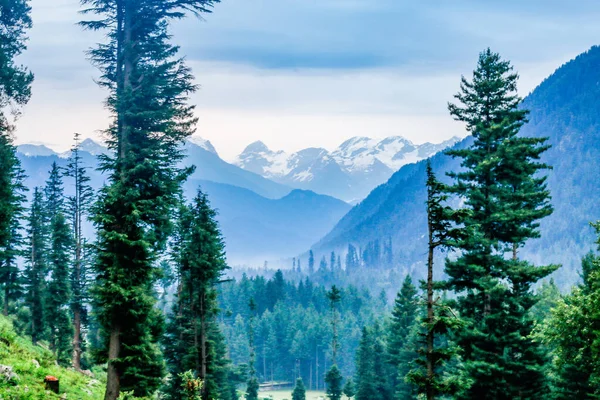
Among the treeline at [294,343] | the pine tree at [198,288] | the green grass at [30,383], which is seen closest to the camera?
the green grass at [30,383]

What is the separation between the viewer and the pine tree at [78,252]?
48.1m

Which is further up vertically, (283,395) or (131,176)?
(131,176)

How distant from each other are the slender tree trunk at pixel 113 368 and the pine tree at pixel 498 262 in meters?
15.7

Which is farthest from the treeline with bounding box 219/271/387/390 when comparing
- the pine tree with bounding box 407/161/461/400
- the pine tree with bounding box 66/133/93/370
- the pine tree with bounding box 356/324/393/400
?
the pine tree with bounding box 407/161/461/400

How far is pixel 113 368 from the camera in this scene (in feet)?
77.5

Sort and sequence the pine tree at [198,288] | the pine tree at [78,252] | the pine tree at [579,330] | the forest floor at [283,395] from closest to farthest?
the pine tree at [579,330], the pine tree at [198,288], the pine tree at [78,252], the forest floor at [283,395]

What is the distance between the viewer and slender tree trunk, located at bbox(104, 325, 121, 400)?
23.5m

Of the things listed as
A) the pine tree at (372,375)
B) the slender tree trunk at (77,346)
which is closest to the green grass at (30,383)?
the slender tree trunk at (77,346)

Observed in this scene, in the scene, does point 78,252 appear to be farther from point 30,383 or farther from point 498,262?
point 498,262

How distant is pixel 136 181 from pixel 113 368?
7815mm

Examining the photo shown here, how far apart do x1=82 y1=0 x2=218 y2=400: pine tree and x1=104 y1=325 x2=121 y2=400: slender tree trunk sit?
4 centimetres

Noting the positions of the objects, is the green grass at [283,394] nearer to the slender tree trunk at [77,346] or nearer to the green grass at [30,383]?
the slender tree trunk at [77,346]

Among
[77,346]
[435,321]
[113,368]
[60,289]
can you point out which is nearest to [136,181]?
[113,368]

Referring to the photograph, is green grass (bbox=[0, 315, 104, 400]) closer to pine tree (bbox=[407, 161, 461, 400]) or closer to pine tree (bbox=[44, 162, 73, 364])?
pine tree (bbox=[407, 161, 461, 400])
